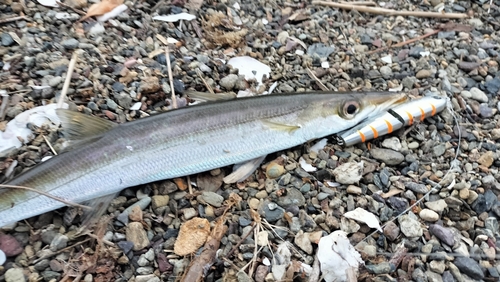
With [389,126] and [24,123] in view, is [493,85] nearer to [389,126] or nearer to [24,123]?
[389,126]

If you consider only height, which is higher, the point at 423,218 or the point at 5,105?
the point at 5,105

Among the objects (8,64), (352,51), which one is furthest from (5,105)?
(352,51)

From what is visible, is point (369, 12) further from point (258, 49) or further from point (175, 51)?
point (175, 51)

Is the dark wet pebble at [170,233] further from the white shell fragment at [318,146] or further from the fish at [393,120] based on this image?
the fish at [393,120]

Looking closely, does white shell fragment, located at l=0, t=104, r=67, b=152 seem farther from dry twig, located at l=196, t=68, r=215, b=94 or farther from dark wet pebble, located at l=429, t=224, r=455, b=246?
dark wet pebble, located at l=429, t=224, r=455, b=246

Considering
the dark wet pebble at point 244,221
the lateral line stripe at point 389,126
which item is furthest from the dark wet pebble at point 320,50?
the dark wet pebble at point 244,221
